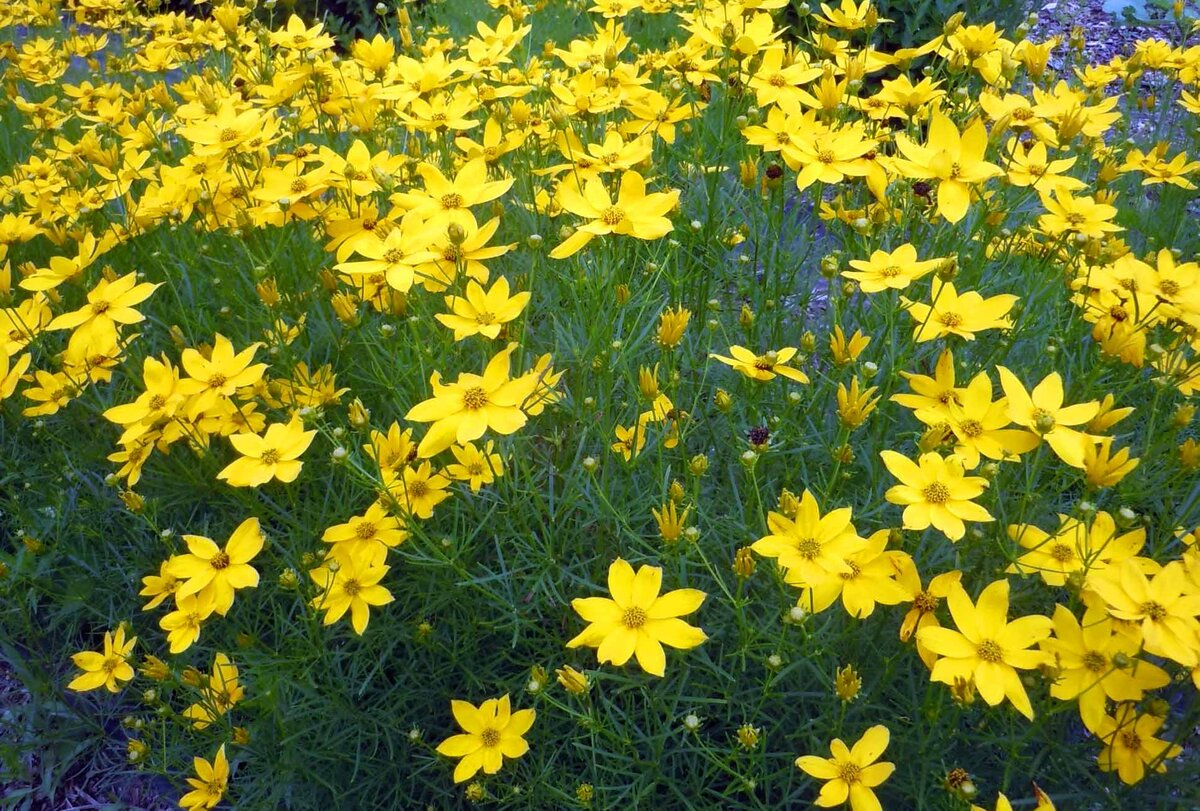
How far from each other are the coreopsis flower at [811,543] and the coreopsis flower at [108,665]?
1.39m

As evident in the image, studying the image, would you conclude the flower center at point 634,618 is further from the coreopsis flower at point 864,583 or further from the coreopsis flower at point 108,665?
the coreopsis flower at point 108,665

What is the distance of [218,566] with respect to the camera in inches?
62.7

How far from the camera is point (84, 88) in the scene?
3.25 meters

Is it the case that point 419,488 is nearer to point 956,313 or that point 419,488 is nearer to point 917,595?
point 917,595

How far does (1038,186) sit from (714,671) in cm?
130

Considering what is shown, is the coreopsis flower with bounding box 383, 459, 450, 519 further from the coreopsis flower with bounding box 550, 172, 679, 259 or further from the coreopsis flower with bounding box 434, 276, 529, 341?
the coreopsis flower with bounding box 550, 172, 679, 259

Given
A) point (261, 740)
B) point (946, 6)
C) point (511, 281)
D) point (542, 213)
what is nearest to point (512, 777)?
point (261, 740)

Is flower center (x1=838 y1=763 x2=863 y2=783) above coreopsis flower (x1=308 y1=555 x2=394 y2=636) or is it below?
below

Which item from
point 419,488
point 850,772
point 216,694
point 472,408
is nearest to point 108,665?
point 216,694

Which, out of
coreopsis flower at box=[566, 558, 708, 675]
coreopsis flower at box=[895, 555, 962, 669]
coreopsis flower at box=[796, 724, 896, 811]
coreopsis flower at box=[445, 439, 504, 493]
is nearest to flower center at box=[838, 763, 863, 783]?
coreopsis flower at box=[796, 724, 896, 811]

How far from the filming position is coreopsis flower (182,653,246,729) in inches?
67.9

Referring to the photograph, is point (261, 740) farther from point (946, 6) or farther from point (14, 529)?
point (946, 6)

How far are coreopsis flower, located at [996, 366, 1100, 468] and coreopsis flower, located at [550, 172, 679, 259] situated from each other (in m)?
0.67

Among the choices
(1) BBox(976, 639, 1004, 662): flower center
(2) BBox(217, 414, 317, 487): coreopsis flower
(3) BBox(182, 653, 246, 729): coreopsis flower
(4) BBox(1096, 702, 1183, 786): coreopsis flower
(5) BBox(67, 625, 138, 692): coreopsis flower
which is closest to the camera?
(1) BBox(976, 639, 1004, 662): flower center
